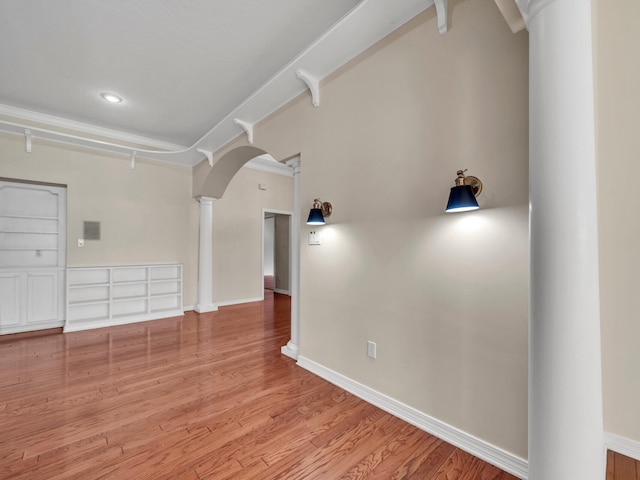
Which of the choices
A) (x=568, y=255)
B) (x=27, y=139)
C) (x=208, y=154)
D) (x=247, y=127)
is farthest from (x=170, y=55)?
(x=568, y=255)

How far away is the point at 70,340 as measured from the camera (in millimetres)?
3758

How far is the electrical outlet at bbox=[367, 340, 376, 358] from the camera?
2.26 m

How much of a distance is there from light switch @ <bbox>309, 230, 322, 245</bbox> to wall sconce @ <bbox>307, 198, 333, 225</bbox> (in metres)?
0.18

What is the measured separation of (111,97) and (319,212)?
3.05m

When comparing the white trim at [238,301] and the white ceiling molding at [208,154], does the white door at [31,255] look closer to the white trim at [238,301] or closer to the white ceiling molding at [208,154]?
the white ceiling molding at [208,154]

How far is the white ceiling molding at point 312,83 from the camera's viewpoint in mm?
2678

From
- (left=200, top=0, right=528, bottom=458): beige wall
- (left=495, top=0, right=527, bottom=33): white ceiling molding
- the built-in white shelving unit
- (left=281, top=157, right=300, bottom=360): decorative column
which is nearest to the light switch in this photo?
(left=200, top=0, right=528, bottom=458): beige wall

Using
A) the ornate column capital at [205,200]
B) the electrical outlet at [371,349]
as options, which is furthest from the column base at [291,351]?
the ornate column capital at [205,200]

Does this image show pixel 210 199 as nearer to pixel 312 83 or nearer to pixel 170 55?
pixel 170 55

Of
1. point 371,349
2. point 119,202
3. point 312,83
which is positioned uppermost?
point 312,83

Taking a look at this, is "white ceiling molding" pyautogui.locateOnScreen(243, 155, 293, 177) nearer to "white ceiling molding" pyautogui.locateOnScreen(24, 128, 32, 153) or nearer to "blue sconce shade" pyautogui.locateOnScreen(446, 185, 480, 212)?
"white ceiling molding" pyautogui.locateOnScreen(24, 128, 32, 153)

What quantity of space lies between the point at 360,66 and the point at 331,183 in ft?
3.20

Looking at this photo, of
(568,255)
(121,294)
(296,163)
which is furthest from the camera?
(121,294)

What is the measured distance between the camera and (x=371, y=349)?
2.28m
